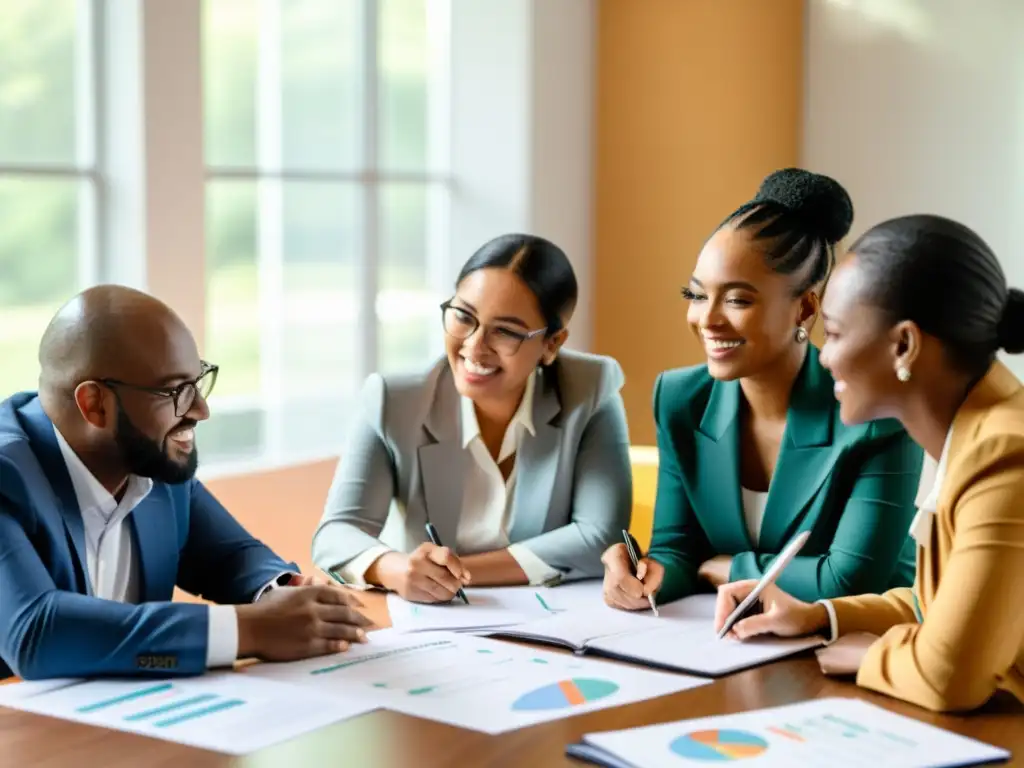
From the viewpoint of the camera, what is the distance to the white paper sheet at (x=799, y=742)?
1.69m

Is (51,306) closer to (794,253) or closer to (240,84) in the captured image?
(240,84)

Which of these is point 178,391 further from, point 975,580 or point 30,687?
point 975,580

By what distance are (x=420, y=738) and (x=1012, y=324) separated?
3.15 ft

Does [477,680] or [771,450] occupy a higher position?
[771,450]

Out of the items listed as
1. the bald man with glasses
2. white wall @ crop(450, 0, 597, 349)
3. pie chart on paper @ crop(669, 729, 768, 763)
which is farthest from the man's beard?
white wall @ crop(450, 0, 597, 349)

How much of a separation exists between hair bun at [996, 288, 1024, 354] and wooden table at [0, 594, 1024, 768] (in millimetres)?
471

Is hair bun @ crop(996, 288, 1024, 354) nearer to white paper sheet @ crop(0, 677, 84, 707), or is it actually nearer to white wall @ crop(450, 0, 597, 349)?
white paper sheet @ crop(0, 677, 84, 707)

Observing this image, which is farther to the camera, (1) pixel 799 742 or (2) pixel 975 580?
(2) pixel 975 580

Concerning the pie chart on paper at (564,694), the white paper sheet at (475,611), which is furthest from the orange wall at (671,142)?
the pie chart on paper at (564,694)

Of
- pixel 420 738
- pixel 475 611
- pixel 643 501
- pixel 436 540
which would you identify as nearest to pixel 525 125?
pixel 643 501

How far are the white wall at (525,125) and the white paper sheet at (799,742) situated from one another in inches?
156

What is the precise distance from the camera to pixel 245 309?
17.4 ft

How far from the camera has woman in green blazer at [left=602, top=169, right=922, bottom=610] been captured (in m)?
2.54

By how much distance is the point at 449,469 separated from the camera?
9.68 feet
